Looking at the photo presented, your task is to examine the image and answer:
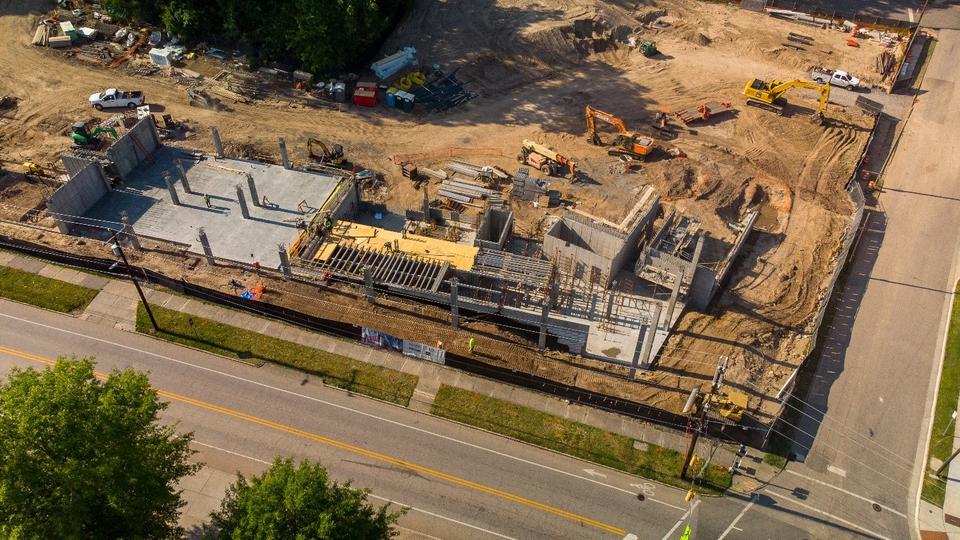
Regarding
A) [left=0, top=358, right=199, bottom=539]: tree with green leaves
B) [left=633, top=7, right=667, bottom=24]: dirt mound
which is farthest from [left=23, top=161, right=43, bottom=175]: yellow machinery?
[left=633, top=7, right=667, bottom=24]: dirt mound

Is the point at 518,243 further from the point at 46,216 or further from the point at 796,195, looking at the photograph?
the point at 46,216

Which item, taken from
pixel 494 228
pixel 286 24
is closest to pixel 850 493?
pixel 494 228

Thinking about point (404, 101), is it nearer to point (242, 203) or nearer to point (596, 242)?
point (242, 203)

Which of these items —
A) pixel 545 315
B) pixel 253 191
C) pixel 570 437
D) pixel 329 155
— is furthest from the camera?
pixel 329 155

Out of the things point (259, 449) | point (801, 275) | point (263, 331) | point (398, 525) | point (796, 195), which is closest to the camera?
point (398, 525)

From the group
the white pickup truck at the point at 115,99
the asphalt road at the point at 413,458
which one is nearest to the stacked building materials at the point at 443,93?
the white pickup truck at the point at 115,99

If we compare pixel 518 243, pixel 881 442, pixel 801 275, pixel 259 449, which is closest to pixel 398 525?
pixel 259 449

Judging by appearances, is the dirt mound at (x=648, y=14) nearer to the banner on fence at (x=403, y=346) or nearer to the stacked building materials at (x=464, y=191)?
the stacked building materials at (x=464, y=191)
